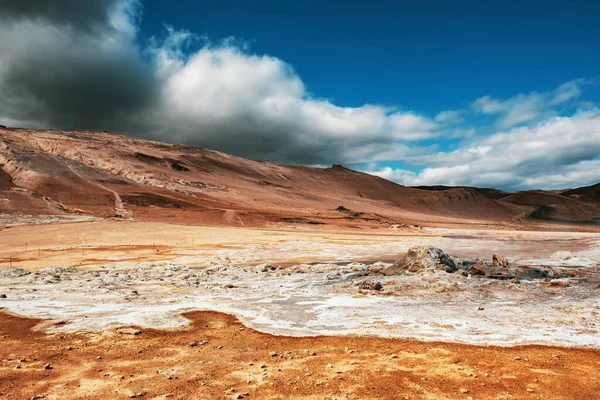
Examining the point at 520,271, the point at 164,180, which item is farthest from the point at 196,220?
the point at 520,271

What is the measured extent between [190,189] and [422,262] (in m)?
99.8

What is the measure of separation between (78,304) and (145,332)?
5.15 m

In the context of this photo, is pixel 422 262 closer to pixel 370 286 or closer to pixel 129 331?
pixel 370 286

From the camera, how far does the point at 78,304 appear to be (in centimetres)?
1443

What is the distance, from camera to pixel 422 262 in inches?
830

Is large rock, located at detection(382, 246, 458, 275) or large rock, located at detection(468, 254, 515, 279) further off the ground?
large rock, located at detection(382, 246, 458, 275)

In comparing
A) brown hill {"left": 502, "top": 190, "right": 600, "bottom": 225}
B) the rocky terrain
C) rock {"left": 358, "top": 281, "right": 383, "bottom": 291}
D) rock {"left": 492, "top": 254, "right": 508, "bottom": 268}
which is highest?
brown hill {"left": 502, "top": 190, "right": 600, "bottom": 225}

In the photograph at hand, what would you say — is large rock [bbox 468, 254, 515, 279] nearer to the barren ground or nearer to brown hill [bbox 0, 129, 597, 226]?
the barren ground

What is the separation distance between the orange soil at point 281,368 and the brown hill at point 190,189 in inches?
2778

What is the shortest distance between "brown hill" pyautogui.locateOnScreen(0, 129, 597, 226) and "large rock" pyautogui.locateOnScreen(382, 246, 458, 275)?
6092 cm

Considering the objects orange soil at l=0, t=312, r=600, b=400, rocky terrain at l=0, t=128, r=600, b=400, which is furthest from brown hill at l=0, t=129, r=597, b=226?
orange soil at l=0, t=312, r=600, b=400

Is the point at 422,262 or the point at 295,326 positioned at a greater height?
the point at 422,262

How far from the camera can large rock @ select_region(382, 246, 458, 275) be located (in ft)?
68.1

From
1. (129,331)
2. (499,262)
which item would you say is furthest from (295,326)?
(499,262)
